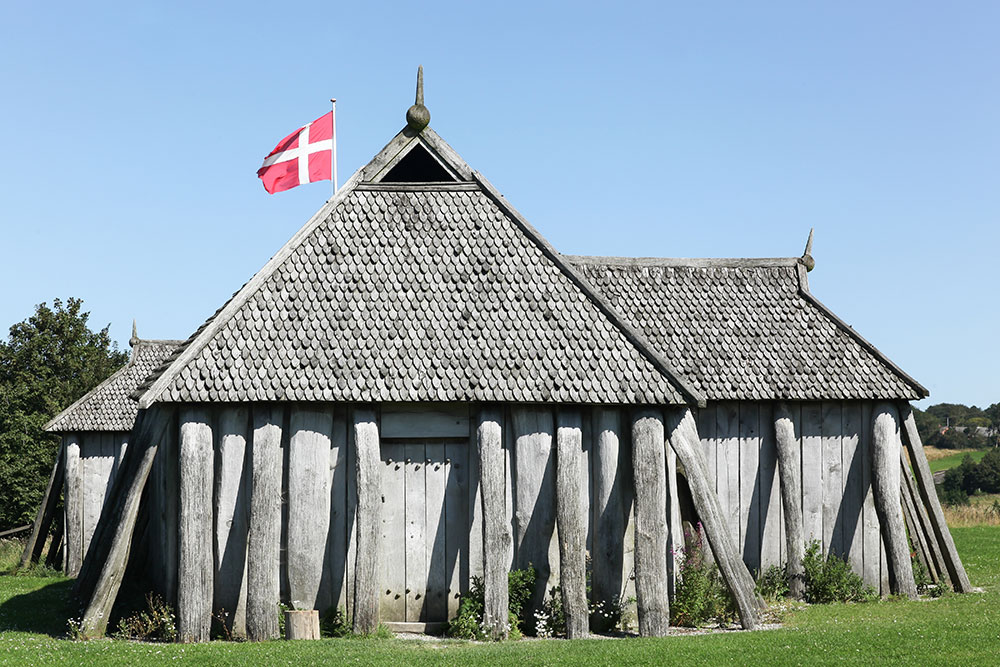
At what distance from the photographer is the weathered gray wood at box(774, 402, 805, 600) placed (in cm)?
1716

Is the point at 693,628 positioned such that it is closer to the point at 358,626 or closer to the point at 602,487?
the point at 602,487

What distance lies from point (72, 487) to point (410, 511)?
51.3 feet

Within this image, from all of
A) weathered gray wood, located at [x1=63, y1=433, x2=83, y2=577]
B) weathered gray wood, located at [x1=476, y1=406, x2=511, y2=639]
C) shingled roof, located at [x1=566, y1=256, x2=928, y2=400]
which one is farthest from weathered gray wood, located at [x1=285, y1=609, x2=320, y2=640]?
weathered gray wood, located at [x1=63, y1=433, x2=83, y2=577]

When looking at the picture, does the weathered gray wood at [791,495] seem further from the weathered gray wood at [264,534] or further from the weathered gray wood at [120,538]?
the weathered gray wood at [120,538]

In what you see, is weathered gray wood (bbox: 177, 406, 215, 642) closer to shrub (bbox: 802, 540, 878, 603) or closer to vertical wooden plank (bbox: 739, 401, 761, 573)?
vertical wooden plank (bbox: 739, 401, 761, 573)

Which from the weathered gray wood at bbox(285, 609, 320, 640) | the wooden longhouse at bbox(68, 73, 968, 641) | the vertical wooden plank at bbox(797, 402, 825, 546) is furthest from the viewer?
the vertical wooden plank at bbox(797, 402, 825, 546)

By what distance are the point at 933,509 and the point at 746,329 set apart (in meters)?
4.50

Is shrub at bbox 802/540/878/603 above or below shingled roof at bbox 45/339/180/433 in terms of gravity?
below

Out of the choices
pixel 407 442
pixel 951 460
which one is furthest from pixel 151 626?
pixel 951 460

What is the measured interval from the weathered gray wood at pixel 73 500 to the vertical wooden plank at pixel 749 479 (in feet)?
56.9

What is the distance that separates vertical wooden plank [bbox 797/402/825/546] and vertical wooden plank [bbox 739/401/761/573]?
0.83 metres

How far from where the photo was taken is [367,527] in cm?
1337

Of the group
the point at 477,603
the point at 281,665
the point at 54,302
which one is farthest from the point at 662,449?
the point at 54,302

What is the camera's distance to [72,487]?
85.2 feet
